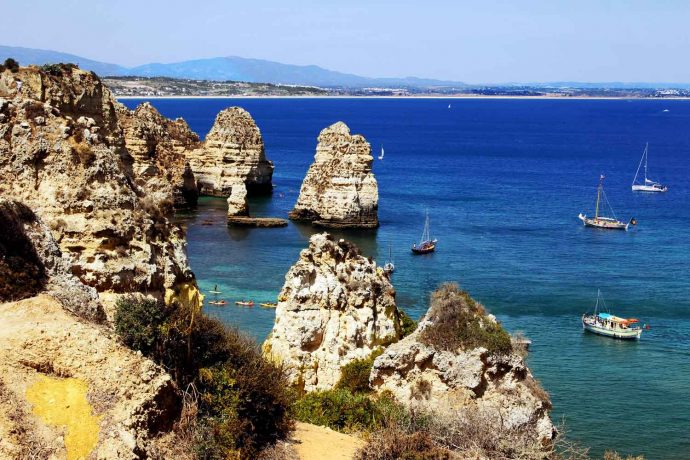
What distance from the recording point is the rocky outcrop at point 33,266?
13578mm

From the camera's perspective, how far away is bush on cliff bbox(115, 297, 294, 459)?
13062 millimetres

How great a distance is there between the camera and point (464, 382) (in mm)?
18266

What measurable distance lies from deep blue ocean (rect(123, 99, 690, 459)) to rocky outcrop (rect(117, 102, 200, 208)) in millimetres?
3098

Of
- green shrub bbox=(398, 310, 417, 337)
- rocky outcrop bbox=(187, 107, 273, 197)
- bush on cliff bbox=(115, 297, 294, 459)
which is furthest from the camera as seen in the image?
rocky outcrop bbox=(187, 107, 273, 197)

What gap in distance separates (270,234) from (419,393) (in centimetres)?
4738

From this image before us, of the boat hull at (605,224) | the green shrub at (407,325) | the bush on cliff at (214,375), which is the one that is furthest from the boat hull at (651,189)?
the bush on cliff at (214,375)

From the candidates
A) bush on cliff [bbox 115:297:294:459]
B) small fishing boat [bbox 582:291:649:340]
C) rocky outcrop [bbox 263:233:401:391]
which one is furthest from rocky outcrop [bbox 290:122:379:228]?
bush on cliff [bbox 115:297:294:459]

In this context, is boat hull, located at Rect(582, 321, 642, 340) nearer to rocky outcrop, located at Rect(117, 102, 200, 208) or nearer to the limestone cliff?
the limestone cliff

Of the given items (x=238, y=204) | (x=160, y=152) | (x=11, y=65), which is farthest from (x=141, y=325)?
(x=160, y=152)

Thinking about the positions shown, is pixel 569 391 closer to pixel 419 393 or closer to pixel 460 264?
pixel 419 393

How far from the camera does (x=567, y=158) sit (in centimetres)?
13075

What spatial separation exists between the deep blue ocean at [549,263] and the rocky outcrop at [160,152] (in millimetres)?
3098

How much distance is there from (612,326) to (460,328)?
23.9 metres

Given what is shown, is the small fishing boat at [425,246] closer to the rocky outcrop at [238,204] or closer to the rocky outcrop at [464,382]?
the rocky outcrop at [238,204]
